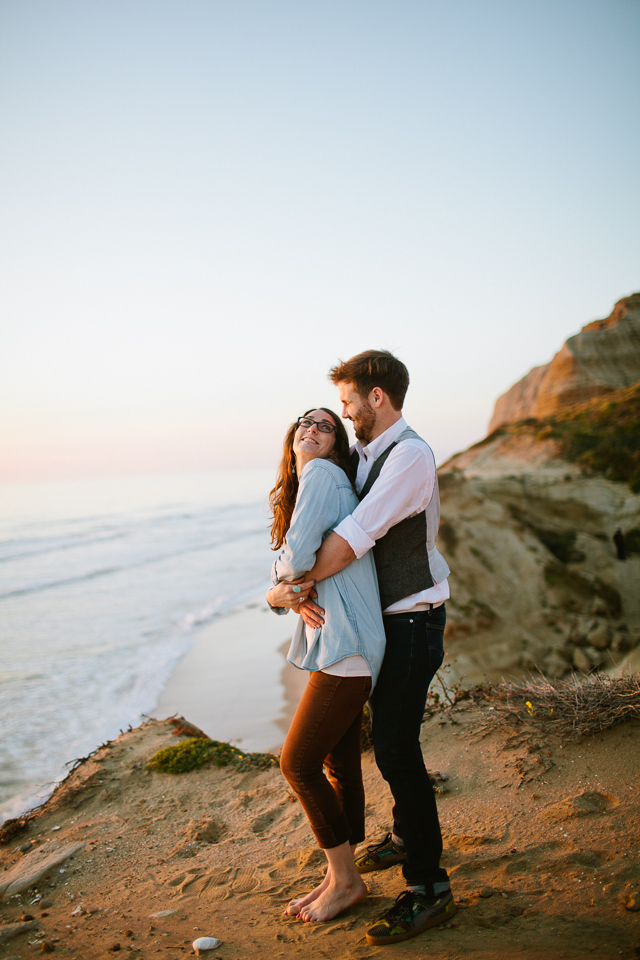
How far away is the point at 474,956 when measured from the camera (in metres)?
2.16

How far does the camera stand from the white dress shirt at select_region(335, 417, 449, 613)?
229 cm

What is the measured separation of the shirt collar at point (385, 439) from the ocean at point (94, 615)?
5.02 meters

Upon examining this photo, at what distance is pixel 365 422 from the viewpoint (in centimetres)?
264

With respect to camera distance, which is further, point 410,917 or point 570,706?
point 570,706

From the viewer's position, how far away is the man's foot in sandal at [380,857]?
2963 mm

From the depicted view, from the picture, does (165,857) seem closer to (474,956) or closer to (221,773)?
(221,773)

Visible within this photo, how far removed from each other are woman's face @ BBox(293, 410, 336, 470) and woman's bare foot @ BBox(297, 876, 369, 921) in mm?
1990

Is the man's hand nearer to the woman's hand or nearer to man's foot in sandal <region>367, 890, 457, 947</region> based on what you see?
the woman's hand

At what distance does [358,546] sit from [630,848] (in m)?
2.10

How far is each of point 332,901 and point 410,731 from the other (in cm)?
92

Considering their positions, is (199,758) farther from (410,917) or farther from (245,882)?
(410,917)

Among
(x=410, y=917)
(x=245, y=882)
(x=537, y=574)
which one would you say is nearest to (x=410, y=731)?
(x=410, y=917)

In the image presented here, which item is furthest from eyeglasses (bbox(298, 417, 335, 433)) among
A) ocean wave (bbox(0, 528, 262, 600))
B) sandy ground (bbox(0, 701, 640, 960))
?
ocean wave (bbox(0, 528, 262, 600))

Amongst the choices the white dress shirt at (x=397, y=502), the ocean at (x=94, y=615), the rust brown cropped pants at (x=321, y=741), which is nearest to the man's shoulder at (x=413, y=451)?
the white dress shirt at (x=397, y=502)
